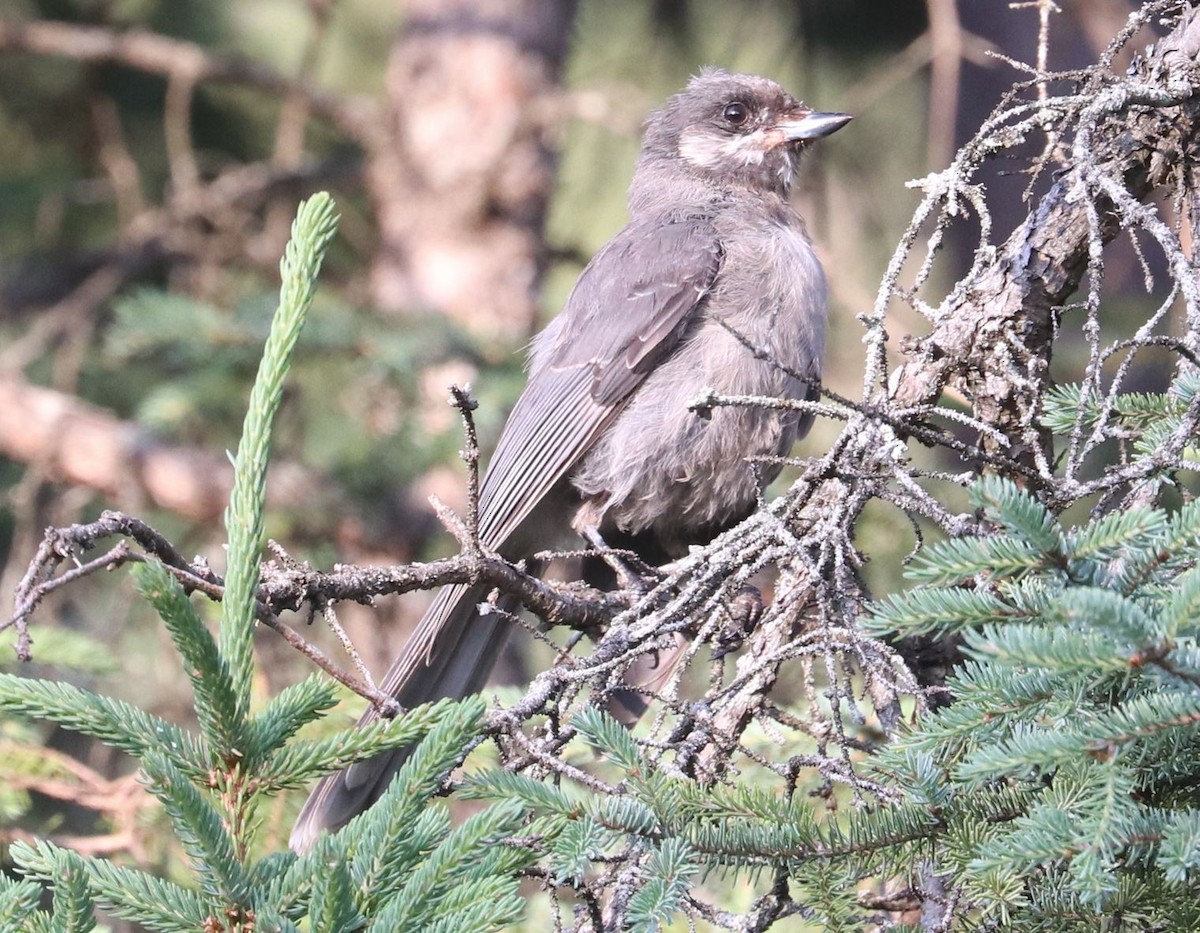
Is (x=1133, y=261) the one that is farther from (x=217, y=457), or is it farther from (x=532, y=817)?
(x=532, y=817)

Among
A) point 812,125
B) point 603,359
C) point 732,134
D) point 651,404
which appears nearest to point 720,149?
point 732,134

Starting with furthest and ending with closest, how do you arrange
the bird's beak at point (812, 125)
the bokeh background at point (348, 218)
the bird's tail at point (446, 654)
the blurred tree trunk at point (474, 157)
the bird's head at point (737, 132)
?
the blurred tree trunk at point (474, 157) < the bokeh background at point (348, 218) < the bird's head at point (737, 132) < the bird's beak at point (812, 125) < the bird's tail at point (446, 654)

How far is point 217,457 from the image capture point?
5.75 meters

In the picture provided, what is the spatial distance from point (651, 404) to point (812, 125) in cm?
119

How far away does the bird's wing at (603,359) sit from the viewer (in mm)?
3871

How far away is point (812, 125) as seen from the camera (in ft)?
14.2

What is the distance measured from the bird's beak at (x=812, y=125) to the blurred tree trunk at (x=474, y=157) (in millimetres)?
1980

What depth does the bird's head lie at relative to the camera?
14.6ft

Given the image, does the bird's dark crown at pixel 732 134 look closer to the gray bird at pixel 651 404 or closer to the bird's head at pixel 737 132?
the bird's head at pixel 737 132

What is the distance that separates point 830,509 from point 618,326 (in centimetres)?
179

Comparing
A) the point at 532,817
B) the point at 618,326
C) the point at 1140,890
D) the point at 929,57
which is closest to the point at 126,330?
the point at 618,326

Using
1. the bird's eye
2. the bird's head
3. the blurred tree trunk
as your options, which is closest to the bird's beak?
the bird's head

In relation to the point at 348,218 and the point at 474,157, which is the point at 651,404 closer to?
the point at 474,157

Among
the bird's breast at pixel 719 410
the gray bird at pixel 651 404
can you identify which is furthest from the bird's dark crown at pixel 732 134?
the bird's breast at pixel 719 410
